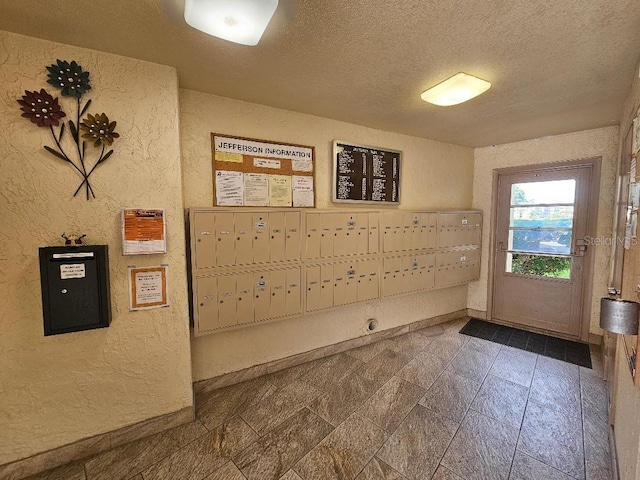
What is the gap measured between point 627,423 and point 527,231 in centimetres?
241

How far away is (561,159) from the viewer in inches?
115

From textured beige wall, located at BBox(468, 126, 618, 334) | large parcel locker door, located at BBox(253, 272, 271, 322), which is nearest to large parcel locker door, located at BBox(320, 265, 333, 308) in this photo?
large parcel locker door, located at BBox(253, 272, 271, 322)

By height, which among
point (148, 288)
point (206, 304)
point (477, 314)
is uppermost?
point (148, 288)

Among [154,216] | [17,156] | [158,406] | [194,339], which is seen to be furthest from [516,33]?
[158,406]

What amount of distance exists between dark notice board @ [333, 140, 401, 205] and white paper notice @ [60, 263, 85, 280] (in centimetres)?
186

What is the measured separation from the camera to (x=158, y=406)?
Answer: 1700 millimetres

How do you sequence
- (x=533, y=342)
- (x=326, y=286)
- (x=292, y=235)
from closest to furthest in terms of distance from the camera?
1. (x=292, y=235)
2. (x=326, y=286)
3. (x=533, y=342)

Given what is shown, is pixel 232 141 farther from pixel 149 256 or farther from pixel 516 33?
pixel 516 33

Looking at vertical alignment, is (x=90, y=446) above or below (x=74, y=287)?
below

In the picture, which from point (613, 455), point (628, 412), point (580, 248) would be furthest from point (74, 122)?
point (580, 248)

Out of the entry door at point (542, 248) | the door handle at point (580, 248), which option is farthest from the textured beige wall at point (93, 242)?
the door handle at point (580, 248)

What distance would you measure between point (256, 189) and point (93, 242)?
1.08 metres

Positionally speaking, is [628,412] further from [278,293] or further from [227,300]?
[227,300]

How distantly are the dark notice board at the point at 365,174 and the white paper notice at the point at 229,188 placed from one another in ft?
2.86
